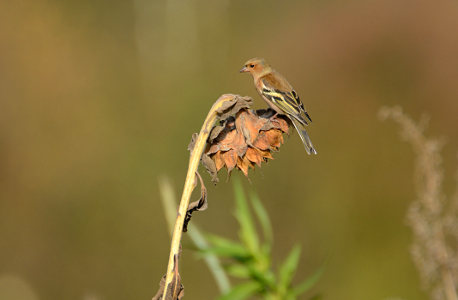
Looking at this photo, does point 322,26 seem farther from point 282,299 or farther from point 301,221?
point 282,299

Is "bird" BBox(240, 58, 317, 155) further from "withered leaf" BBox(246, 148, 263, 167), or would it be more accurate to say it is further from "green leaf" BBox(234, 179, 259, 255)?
"withered leaf" BBox(246, 148, 263, 167)

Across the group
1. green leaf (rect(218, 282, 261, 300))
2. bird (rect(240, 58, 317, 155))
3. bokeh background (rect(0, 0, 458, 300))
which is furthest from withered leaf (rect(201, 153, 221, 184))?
bokeh background (rect(0, 0, 458, 300))

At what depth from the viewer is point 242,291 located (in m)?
1.61

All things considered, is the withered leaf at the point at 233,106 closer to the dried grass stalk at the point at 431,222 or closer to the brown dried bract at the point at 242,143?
the brown dried bract at the point at 242,143

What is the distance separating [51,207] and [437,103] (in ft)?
11.1

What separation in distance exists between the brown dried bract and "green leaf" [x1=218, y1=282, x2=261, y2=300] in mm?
459

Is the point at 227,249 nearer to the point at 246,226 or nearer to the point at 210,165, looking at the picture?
the point at 246,226

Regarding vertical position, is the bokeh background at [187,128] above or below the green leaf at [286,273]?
above

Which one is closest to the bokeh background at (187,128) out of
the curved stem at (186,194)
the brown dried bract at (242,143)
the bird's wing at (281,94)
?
the bird's wing at (281,94)

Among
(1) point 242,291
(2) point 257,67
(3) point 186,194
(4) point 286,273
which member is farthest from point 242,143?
(2) point 257,67

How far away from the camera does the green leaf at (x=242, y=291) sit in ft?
5.15

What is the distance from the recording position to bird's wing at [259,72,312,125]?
6.33 ft

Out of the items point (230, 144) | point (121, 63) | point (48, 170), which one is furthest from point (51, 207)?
point (230, 144)

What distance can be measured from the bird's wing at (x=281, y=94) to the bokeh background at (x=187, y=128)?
2.27 metres
